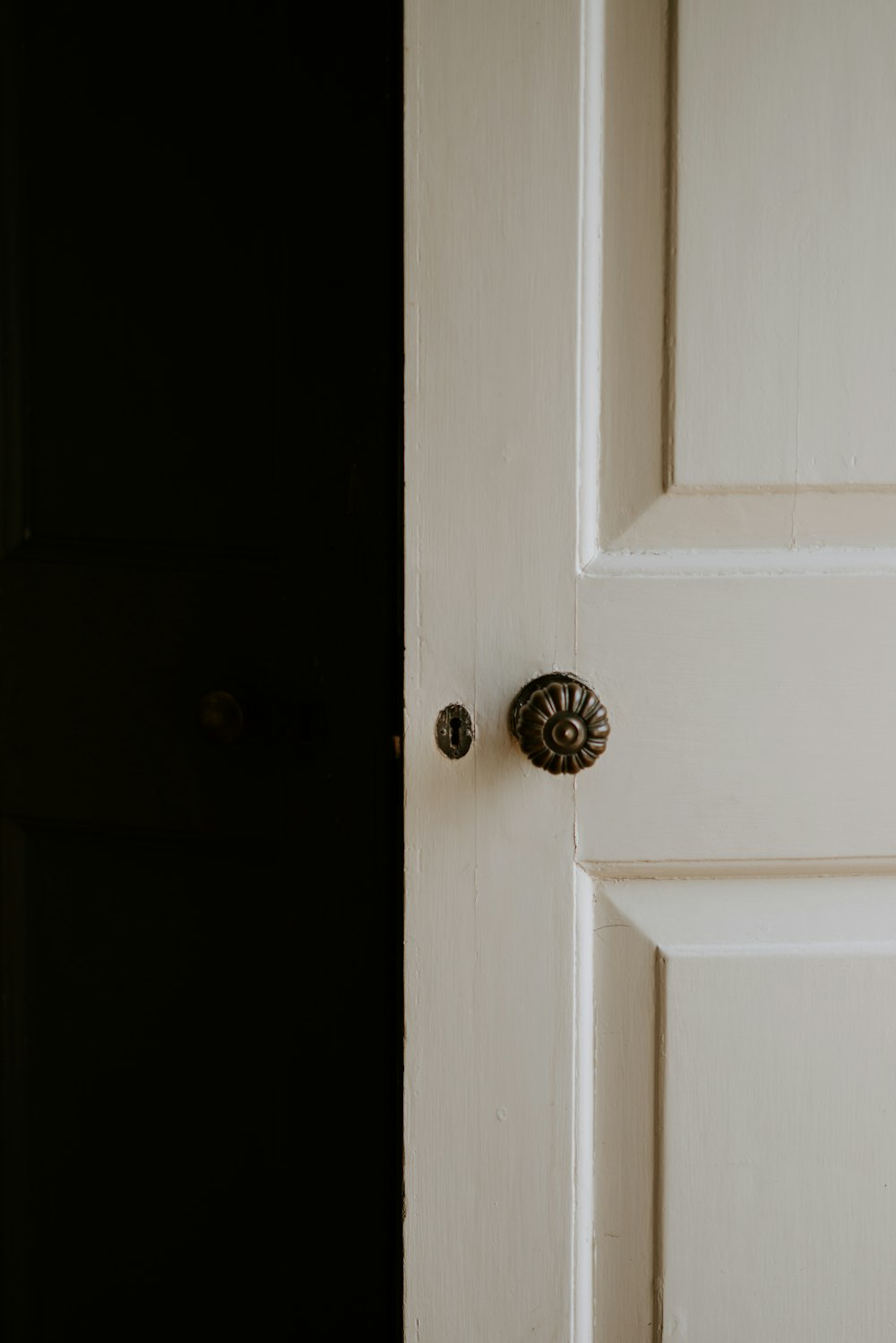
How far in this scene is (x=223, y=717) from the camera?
0.94 m

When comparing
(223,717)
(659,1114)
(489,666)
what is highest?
(489,666)

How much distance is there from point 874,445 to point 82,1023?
0.96m

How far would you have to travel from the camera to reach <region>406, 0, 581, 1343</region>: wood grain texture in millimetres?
536

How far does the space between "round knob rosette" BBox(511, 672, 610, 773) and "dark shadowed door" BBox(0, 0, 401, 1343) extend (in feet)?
1.53

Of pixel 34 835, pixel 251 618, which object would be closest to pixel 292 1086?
pixel 34 835

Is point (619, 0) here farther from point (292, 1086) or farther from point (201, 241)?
point (292, 1086)

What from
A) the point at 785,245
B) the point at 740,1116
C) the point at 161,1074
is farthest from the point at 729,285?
the point at 161,1074

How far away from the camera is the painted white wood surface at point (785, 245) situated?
543 mm

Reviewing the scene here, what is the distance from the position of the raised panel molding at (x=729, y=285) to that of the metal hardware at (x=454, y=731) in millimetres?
122

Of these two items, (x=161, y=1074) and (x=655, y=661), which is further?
(x=161, y=1074)

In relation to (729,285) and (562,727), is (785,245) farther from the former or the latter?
(562,727)

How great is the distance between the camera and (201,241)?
0.98m

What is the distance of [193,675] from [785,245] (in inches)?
26.9

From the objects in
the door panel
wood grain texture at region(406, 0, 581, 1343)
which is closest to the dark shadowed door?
the door panel
